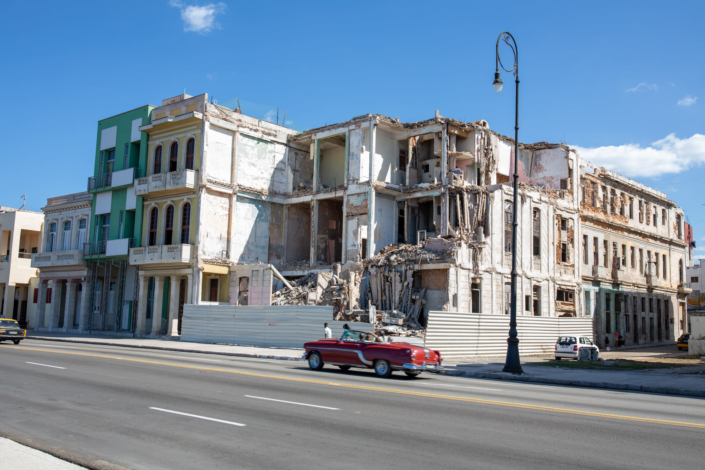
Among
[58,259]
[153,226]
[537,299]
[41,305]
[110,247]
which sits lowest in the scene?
[41,305]

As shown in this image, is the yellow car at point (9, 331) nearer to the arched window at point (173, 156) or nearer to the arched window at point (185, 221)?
the arched window at point (185, 221)

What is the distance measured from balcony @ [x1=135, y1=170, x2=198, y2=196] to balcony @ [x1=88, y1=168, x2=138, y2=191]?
1.64 meters

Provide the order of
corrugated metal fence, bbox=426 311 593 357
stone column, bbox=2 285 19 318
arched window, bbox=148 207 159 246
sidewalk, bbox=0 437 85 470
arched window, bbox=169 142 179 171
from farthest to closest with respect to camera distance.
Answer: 1. stone column, bbox=2 285 19 318
2. arched window, bbox=148 207 159 246
3. arched window, bbox=169 142 179 171
4. corrugated metal fence, bbox=426 311 593 357
5. sidewalk, bbox=0 437 85 470

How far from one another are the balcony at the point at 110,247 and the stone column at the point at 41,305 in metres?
7.23

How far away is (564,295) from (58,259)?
3841cm

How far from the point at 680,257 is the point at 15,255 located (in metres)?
65.1

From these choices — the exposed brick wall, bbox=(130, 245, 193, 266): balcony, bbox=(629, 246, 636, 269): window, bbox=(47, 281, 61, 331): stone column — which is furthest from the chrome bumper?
bbox=(629, 246, 636, 269): window

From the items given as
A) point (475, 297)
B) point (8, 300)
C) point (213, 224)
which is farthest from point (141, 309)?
point (475, 297)

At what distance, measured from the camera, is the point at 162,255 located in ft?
127

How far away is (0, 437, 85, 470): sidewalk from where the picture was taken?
6473 mm

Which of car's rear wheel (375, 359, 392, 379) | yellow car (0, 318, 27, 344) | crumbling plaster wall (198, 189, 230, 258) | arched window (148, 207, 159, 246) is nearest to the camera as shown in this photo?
car's rear wheel (375, 359, 392, 379)

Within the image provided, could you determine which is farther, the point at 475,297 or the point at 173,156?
the point at 173,156

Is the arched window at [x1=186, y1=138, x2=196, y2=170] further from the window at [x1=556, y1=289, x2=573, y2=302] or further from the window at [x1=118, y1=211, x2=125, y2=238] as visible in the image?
the window at [x1=556, y1=289, x2=573, y2=302]

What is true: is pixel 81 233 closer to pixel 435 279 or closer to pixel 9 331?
pixel 9 331
